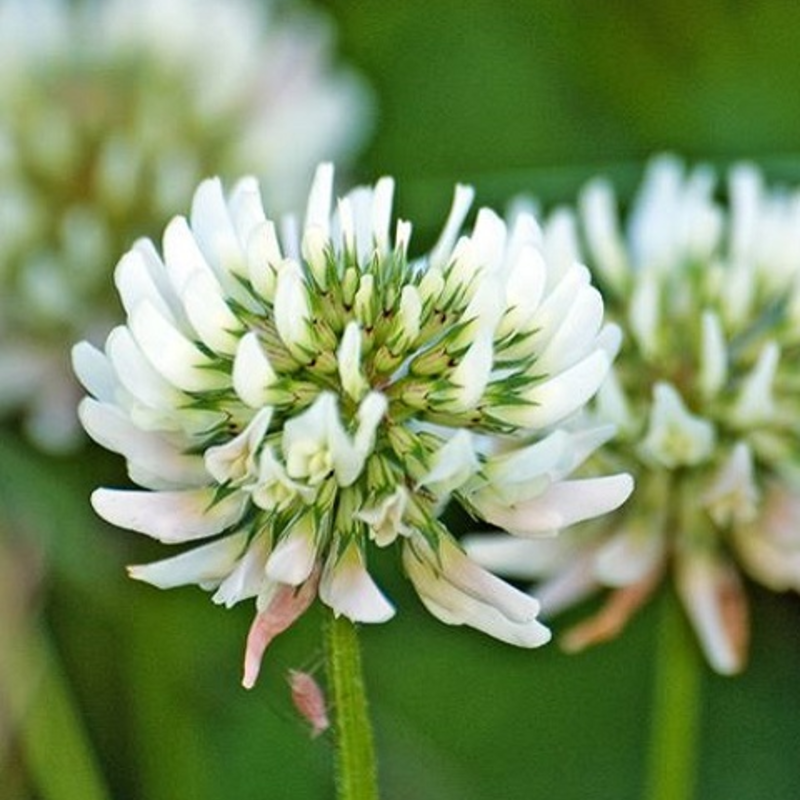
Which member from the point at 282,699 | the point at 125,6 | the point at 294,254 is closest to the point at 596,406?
the point at 294,254

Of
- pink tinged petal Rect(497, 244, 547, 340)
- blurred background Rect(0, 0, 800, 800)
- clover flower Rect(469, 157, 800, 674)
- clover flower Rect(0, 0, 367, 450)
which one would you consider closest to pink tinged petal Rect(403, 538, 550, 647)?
pink tinged petal Rect(497, 244, 547, 340)

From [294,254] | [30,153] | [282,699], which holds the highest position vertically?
[30,153]

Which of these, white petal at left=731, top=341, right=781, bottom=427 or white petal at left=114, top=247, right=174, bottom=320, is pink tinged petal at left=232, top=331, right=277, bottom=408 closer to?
white petal at left=114, top=247, right=174, bottom=320

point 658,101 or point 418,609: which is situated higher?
point 658,101

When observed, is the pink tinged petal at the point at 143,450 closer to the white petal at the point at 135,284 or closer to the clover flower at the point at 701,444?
the white petal at the point at 135,284

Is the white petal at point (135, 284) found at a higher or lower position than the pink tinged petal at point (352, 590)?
higher

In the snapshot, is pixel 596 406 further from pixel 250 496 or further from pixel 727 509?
pixel 250 496

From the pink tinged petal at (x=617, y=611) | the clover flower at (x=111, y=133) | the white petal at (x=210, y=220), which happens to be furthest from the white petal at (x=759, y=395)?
the clover flower at (x=111, y=133)

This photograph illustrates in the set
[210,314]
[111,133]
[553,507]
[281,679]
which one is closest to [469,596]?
[553,507]
